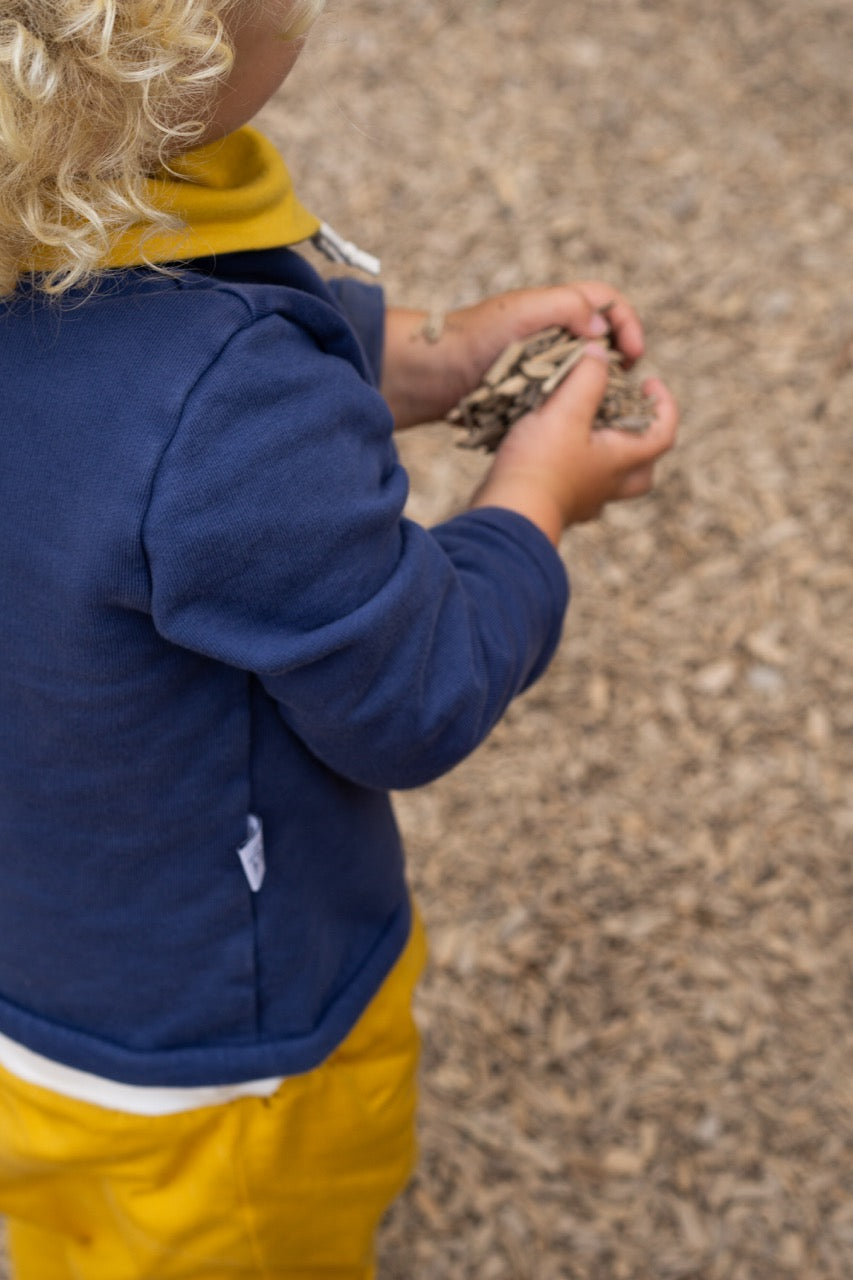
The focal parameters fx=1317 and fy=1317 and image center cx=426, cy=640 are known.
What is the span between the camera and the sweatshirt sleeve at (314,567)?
786mm

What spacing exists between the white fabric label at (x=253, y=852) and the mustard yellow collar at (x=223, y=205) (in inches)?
17.2

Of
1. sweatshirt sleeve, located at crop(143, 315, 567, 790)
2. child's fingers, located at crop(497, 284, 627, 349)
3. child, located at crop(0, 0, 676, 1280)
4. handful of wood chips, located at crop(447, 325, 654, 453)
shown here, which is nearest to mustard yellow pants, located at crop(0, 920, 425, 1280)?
child, located at crop(0, 0, 676, 1280)

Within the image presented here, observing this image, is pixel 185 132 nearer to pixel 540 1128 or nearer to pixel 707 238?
pixel 540 1128

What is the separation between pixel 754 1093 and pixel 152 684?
1.52 meters

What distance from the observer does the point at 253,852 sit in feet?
3.42

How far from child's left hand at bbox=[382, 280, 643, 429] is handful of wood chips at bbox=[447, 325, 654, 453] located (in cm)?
2

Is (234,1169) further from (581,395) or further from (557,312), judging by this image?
(557,312)

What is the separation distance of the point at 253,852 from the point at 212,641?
0.28m

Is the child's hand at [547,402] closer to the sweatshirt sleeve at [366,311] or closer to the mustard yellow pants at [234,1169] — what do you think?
the sweatshirt sleeve at [366,311]

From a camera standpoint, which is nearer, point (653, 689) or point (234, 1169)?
point (234, 1169)

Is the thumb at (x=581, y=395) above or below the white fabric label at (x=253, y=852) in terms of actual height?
above

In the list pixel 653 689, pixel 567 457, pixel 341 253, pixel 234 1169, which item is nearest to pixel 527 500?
pixel 567 457

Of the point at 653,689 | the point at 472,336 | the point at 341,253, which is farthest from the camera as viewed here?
the point at 653,689

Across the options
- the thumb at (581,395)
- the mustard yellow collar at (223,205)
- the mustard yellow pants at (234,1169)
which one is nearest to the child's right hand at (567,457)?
the thumb at (581,395)
